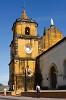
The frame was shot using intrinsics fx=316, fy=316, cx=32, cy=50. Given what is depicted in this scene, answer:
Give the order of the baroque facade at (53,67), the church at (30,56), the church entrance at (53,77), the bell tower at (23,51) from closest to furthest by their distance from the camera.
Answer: the baroque facade at (53,67) → the church entrance at (53,77) → the church at (30,56) → the bell tower at (23,51)

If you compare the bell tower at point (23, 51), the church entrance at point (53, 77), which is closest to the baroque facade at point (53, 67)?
the church entrance at point (53, 77)

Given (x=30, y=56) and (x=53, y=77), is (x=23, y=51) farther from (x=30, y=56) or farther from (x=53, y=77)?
(x=53, y=77)

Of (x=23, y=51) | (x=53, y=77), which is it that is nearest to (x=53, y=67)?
(x=53, y=77)

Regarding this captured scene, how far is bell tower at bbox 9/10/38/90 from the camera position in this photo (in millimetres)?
55388

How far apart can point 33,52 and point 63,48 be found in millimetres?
14617

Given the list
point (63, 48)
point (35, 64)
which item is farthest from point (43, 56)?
point (63, 48)

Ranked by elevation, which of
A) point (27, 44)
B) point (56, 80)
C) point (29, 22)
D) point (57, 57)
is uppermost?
point (29, 22)

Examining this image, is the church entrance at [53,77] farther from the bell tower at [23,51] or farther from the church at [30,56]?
the bell tower at [23,51]

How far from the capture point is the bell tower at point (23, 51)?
5539cm

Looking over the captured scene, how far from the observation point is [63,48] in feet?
144

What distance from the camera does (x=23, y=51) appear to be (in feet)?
188

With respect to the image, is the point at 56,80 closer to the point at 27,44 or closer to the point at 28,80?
the point at 28,80

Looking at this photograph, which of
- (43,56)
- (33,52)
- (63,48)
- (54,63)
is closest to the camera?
(63,48)

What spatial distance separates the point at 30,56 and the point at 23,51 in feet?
5.13
